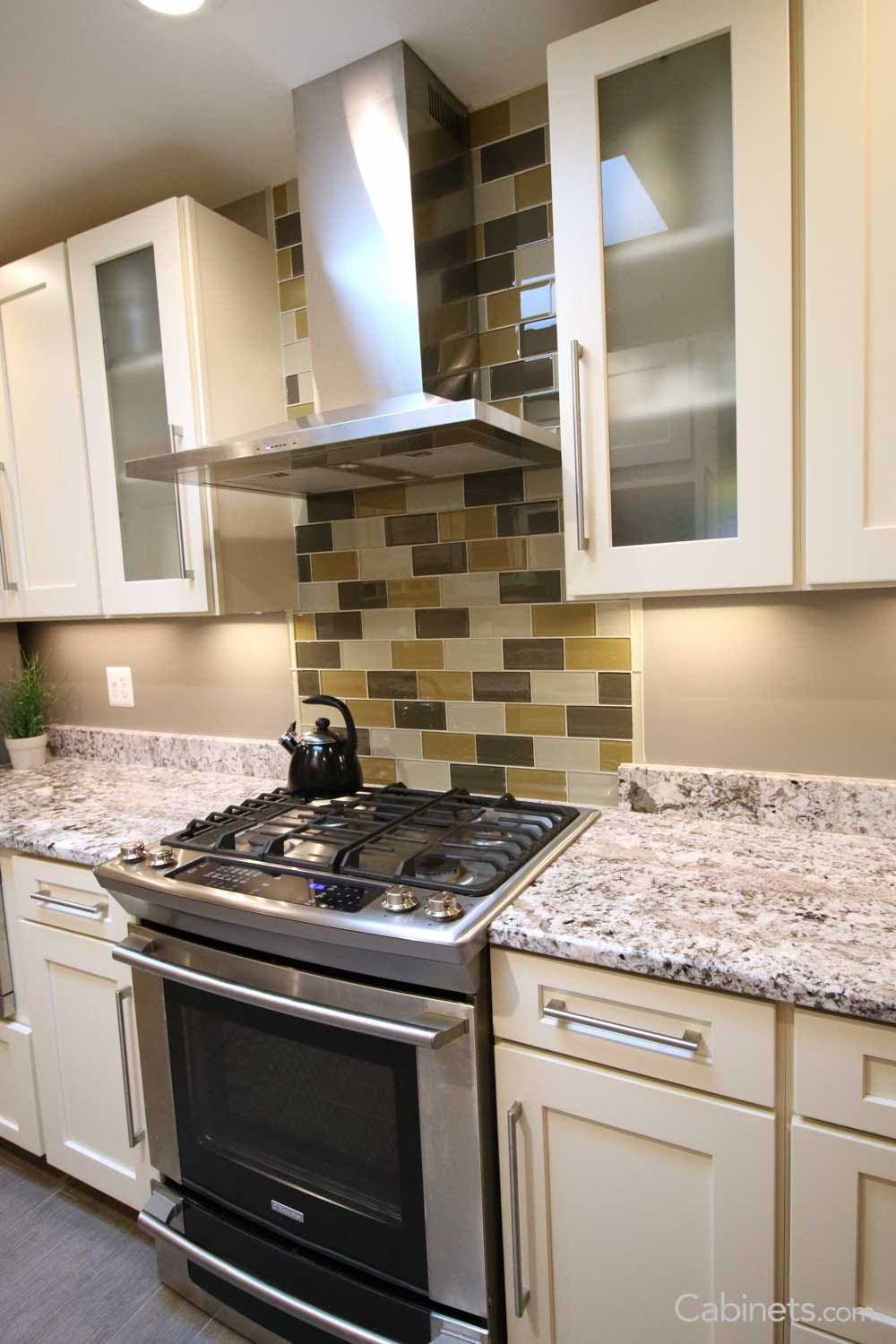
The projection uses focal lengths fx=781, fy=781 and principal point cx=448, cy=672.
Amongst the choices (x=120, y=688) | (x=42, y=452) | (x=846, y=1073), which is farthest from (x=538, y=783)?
(x=42, y=452)

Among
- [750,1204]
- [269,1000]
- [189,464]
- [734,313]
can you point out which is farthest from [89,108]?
[750,1204]

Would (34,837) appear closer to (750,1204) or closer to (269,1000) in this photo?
(269,1000)

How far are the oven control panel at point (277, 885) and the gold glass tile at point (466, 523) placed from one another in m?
0.83

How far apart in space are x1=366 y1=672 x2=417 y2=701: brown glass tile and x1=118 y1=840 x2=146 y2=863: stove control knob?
2.15 feet

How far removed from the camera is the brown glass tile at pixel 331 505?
1.92m

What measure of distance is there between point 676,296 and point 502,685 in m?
0.85

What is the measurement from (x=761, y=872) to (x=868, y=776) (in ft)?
1.03

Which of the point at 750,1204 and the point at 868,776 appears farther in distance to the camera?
the point at 868,776

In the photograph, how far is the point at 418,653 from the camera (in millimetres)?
1874

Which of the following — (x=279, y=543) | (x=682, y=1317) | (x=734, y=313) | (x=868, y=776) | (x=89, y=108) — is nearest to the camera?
(x=682, y=1317)

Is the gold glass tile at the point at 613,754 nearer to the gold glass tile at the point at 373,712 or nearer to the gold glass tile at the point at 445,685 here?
the gold glass tile at the point at 445,685

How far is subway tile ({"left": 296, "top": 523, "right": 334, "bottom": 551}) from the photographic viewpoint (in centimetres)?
196

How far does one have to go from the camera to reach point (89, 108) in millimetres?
1632

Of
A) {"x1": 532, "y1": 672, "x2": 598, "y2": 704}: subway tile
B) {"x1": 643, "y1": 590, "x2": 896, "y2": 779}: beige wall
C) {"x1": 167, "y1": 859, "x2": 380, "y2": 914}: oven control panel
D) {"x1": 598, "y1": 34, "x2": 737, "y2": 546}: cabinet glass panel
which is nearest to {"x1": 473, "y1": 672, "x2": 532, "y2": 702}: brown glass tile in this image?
{"x1": 532, "y1": 672, "x2": 598, "y2": 704}: subway tile
